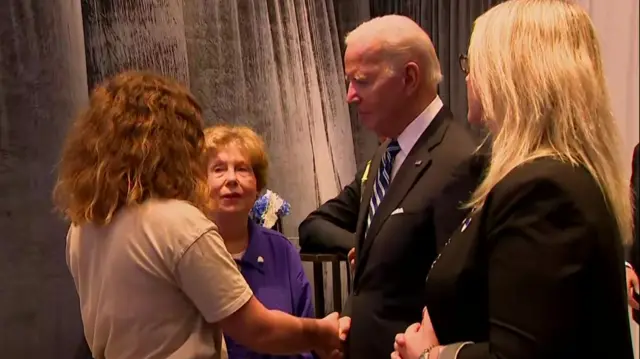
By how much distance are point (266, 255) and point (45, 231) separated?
27.0 inches

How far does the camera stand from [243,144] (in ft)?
7.61

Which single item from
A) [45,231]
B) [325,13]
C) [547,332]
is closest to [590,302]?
[547,332]

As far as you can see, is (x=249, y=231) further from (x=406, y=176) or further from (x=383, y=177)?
(x=406, y=176)

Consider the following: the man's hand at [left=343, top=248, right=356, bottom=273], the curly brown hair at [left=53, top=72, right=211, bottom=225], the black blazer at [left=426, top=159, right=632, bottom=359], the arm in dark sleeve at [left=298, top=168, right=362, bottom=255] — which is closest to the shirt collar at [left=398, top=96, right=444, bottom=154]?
the man's hand at [left=343, top=248, right=356, bottom=273]

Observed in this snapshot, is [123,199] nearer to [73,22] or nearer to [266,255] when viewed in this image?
[266,255]

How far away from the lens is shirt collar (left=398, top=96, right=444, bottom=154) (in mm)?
1848

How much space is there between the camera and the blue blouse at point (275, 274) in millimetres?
2172

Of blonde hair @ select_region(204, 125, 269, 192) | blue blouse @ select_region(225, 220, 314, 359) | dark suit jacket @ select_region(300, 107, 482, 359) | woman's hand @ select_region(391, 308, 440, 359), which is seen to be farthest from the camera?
blonde hair @ select_region(204, 125, 269, 192)

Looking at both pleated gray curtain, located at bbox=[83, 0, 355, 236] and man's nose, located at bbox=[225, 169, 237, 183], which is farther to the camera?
pleated gray curtain, located at bbox=[83, 0, 355, 236]

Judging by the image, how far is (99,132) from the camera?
4.88ft

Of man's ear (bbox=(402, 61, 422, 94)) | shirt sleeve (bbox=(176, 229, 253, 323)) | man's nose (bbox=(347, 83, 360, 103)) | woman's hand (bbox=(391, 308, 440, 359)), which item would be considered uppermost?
man's ear (bbox=(402, 61, 422, 94))

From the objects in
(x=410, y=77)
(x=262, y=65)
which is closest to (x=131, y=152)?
(x=410, y=77)

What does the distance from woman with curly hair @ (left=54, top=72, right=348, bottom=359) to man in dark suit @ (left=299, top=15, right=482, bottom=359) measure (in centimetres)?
32

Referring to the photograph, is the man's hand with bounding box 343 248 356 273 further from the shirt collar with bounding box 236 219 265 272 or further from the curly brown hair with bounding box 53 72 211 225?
the curly brown hair with bounding box 53 72 211 225
